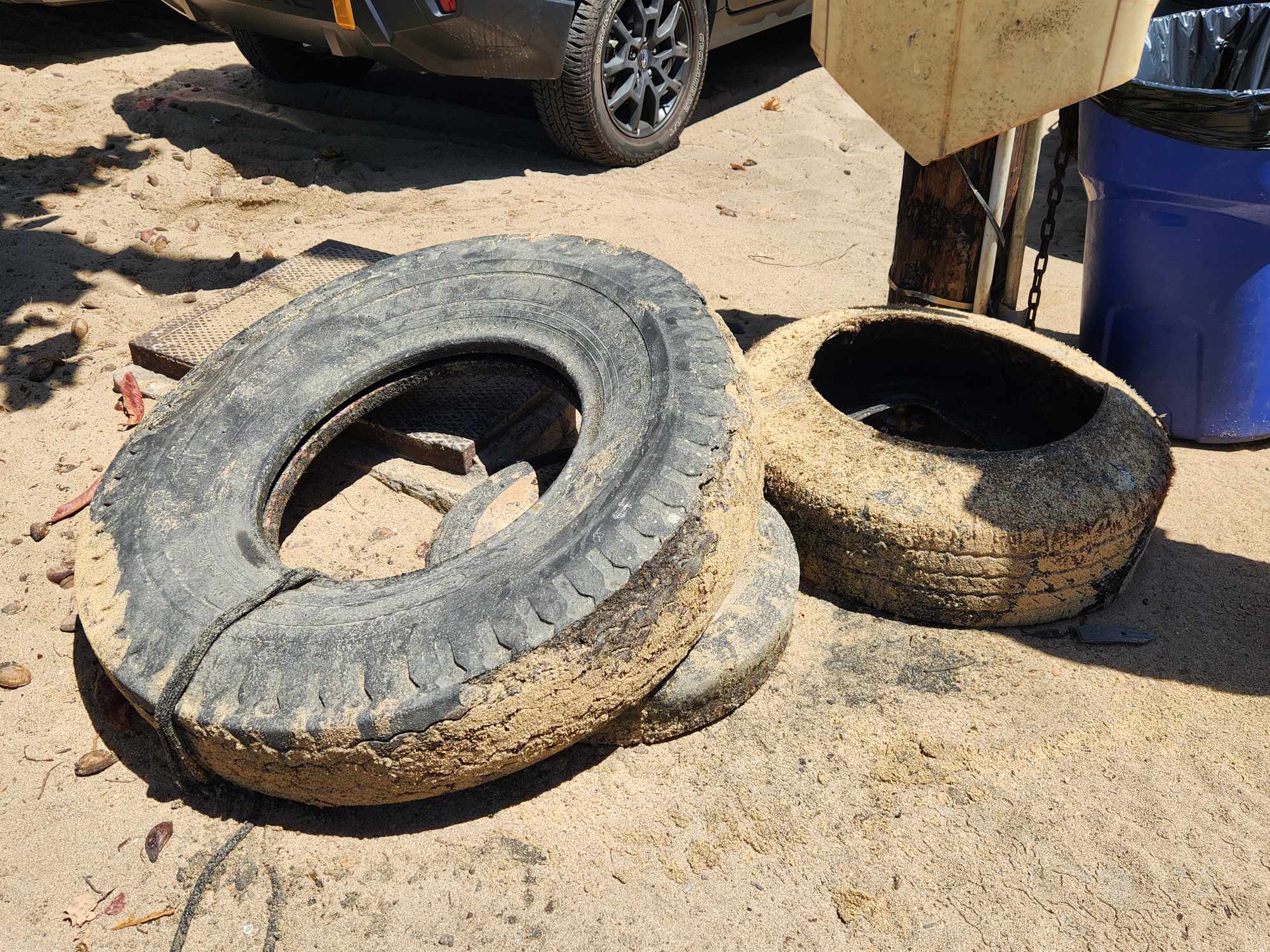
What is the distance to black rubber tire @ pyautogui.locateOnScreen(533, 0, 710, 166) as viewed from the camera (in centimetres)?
486

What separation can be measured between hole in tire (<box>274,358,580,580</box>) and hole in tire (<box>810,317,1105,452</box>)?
100cm

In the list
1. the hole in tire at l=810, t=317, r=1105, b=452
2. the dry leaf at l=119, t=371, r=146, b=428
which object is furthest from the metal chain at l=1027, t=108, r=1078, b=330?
the dry leaf at l=119, t=371, r=146, b=428

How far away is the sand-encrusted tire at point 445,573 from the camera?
6.44ft

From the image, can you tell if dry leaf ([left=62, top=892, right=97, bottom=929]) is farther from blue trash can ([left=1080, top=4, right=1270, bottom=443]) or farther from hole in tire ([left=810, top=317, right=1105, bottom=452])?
blue trash can ([left=1080, top=4, right=1270, bottom=443])

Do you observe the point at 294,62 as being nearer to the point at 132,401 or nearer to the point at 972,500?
the point at 132,401

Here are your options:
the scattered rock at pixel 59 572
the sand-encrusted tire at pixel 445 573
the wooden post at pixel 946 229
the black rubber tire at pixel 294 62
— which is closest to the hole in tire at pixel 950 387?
the wooden post at pixel 946 229

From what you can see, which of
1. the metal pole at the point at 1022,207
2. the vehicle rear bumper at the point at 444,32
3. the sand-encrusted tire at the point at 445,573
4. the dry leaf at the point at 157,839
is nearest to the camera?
the sand-encrusted tire at the point at 445,573

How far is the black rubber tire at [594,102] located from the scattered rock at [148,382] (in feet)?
8.45

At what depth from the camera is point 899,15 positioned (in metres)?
2.52

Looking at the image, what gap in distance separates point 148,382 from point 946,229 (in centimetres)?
299

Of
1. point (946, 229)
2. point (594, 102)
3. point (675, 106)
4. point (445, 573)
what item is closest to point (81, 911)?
point (445, 573)

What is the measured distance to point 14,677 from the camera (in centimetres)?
257

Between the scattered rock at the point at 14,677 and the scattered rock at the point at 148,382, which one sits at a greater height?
the scattered rock at the point at 148,382

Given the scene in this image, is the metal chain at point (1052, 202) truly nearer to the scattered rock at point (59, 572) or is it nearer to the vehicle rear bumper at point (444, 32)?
the vehicle rear bumper at point (444, 32)
